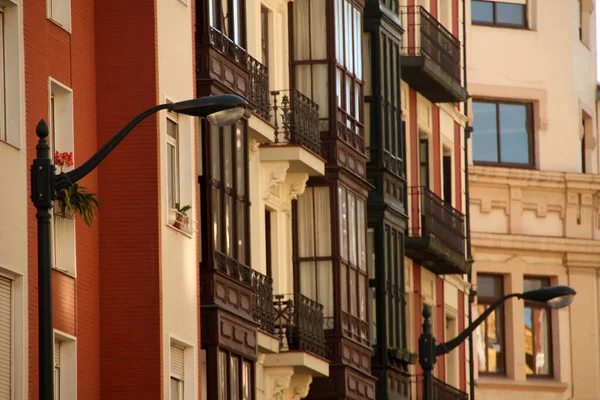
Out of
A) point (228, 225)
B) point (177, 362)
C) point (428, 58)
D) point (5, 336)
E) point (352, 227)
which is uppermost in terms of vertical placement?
point (428, 58)

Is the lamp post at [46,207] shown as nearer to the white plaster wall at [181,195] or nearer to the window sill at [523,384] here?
the white plaster wall at [181,195]

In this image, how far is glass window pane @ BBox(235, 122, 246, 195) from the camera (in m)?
39.4

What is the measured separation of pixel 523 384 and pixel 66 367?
31686 millimetres

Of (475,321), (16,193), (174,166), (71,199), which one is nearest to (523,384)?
(475,321)

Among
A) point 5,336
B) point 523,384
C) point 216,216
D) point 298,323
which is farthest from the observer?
point 523,384

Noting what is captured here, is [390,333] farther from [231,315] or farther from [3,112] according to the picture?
[3,112]

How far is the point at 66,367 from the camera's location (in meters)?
33.2

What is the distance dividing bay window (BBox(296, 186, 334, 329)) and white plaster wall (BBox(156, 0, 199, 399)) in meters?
8.12

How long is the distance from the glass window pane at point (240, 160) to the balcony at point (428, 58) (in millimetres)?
14663

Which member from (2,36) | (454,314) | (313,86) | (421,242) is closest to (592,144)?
(454,314)

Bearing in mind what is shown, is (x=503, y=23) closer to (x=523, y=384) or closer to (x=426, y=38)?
(x=523, y=384)

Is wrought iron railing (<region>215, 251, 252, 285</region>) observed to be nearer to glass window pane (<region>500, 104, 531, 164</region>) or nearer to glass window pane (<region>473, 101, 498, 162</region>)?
glass window pane (<region>473, 101, 498, 162</region>)

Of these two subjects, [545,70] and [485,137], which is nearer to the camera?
[485,137]

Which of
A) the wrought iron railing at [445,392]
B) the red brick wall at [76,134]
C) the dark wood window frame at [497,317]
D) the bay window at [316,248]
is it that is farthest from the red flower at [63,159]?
the dark wood window frame at [497,317]
